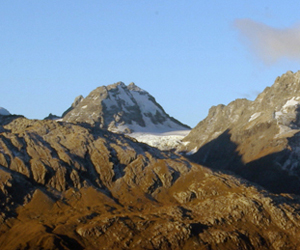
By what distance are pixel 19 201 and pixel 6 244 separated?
18.7 meters

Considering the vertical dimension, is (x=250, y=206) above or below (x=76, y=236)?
above

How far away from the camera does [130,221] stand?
18800 centimetres

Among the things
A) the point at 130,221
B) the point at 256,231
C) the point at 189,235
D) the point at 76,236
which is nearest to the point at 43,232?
the point at 76,236

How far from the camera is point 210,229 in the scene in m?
188

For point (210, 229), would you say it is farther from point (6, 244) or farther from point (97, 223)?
point (6, 244)

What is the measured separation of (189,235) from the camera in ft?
602

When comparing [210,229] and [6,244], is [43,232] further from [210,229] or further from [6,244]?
[210,229]

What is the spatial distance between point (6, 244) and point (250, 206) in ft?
194

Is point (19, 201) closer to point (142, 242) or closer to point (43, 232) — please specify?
point (43, 232)

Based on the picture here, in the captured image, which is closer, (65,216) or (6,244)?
(6,244)

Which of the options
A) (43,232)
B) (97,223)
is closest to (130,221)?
(97,223)

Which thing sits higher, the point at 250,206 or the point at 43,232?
the point at 250,206

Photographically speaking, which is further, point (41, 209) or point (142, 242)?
point (41, 209)

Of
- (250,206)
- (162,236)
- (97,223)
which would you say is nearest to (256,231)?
(250,206)
